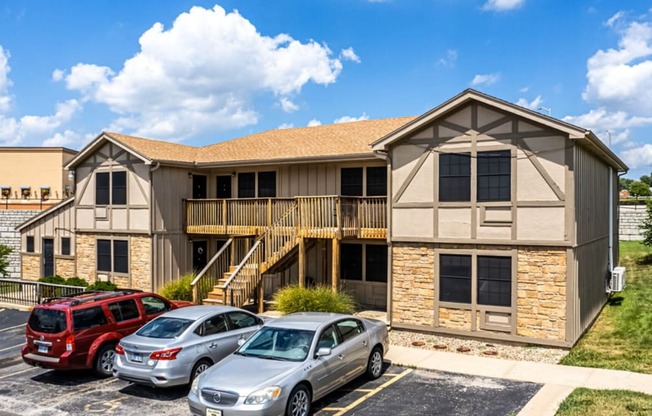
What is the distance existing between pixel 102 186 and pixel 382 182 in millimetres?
11401

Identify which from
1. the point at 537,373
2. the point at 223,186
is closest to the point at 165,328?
the point at 537,373

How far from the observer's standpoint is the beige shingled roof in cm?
1923

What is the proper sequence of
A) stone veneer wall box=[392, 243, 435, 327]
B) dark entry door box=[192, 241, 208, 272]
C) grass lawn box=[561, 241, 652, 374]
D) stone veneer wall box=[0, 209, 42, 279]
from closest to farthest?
grass lawn box=[561, 241, 652, 374]
stone veneer wall box=[392, 243, 435, 327]
dark entry door box=[192, 241, 208, 272]
stone veneer wall box=[0, 209, 42, 279]

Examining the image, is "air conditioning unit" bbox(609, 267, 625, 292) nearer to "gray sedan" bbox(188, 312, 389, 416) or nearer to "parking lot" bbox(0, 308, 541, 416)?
"parking lot" bbox(0, 308, 541, 416)

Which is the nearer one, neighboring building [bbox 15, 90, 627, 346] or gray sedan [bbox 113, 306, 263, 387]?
gray sedan [bbox 113, 306, 263, 387]

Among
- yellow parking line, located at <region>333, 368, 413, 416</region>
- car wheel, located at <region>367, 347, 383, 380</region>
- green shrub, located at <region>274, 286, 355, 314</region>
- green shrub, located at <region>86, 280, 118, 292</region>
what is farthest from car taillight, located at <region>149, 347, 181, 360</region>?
green shrub, located at <region>86, 280, 118, 292</region>

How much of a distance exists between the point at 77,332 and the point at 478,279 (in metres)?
9.69

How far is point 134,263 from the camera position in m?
20.5

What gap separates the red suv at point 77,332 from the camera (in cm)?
1097

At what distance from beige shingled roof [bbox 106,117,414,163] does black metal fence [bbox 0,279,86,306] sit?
5.66 metres

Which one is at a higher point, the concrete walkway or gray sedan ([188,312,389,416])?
gray sedan ([188,312,389,416])

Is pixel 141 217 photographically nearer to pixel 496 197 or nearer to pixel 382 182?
pixel 382 182

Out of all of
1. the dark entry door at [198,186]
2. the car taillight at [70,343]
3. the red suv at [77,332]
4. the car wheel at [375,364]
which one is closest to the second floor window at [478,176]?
the car wheel at [375,364]

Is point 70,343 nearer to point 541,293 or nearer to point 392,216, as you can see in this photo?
point 392,216
